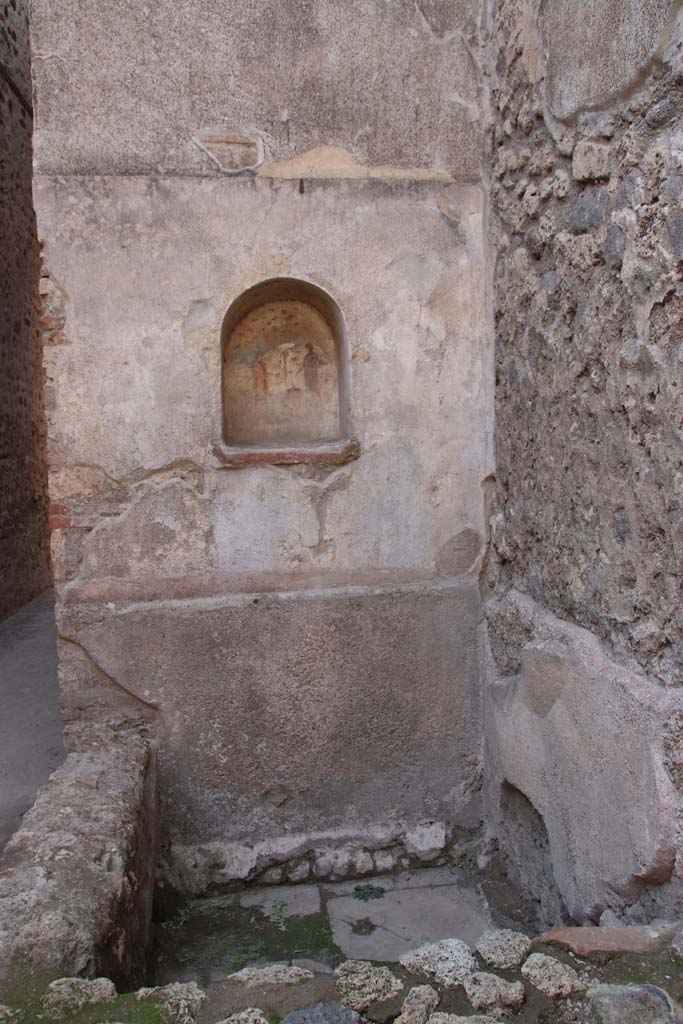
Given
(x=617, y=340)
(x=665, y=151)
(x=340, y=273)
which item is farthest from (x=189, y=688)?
(x=665, y=151)

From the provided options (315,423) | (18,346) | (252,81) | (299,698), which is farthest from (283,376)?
(18,346)

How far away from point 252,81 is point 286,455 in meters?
1.30

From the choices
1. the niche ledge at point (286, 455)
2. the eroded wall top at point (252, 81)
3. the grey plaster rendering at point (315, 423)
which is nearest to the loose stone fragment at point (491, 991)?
the grey plaster rendering at point (315, 423)

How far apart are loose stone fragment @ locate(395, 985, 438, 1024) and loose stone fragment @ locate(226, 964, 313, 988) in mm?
225

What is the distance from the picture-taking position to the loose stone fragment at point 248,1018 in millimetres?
1448

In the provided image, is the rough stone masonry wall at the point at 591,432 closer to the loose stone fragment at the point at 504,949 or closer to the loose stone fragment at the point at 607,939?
the loose stone fragment at the point at 607,939

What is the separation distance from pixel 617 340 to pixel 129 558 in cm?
177

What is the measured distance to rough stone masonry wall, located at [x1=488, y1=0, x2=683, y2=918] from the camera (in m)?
1.83

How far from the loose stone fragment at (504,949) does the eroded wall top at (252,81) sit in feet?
8.07

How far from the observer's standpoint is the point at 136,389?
2.78 meters

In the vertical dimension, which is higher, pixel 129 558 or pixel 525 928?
pixel 129 558

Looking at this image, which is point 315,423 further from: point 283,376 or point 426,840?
point 426,840

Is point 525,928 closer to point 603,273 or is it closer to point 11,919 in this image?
point 11,919

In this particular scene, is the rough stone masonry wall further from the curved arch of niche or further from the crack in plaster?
the crack in plaster
